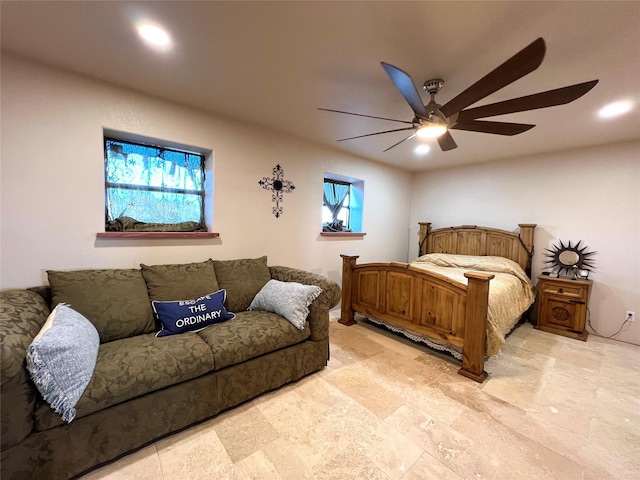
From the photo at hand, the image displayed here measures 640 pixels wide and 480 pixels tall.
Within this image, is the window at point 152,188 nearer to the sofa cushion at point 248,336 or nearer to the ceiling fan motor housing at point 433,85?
the sofa cushion at point 248,336

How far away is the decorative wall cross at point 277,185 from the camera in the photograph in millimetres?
3036

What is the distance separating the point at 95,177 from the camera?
6.77 ft

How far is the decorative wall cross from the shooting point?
3036mm

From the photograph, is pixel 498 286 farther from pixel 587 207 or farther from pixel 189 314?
pixel 189 314

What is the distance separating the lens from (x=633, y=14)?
1281mm

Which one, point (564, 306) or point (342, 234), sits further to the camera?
point (342, 234)

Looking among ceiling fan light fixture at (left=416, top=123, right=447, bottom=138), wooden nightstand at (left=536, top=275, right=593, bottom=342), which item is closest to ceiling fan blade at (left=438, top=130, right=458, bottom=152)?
ceiling fan light fixture at (left=416, top=123, right=447, bottom=138)

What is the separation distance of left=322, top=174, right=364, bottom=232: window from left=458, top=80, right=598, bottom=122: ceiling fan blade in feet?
7.71

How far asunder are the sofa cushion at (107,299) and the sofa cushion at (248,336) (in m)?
0.46

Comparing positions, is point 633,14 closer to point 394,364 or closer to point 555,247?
point 394,364

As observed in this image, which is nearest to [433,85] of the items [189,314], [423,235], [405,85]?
[405,85]

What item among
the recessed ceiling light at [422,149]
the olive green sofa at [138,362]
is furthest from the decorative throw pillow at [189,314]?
the recessed ceiling light at [422,149]

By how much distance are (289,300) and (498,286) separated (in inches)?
86.7

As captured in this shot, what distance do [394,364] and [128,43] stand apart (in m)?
3.12
